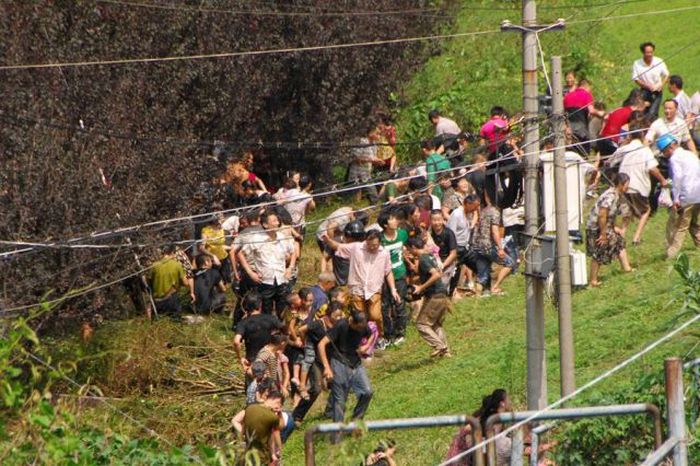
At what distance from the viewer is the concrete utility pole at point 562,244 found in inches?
Result: 730

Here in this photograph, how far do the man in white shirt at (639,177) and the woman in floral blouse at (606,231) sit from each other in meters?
0.45

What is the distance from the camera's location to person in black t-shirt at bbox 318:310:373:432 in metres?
18.8

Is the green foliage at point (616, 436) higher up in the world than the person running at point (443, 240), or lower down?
higher up

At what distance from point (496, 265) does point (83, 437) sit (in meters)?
12.5

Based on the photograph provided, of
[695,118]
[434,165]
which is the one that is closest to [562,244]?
[695,118]

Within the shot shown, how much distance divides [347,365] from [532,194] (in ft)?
8.58

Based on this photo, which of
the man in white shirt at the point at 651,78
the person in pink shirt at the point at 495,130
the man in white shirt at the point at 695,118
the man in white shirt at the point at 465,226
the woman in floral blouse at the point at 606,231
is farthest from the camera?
the man in white shirt at the point at 651,78

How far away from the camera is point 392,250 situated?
21.5 meters

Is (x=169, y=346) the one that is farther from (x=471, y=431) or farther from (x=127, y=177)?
(x=471, y=431)

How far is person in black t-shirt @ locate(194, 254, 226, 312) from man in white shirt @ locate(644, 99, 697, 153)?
5.86 m

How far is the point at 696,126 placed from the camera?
2531cm

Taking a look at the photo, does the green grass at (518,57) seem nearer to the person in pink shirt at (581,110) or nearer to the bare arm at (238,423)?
the person in pink shirt at (581,110)

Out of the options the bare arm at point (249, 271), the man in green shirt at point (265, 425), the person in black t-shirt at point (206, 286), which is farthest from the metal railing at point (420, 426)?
the person in black t-shirt at point (206, 286)

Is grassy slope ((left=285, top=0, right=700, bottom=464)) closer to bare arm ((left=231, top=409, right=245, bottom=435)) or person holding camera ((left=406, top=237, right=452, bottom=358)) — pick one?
person holding camera ((left=406, top=237, right=452, bottom=358))
